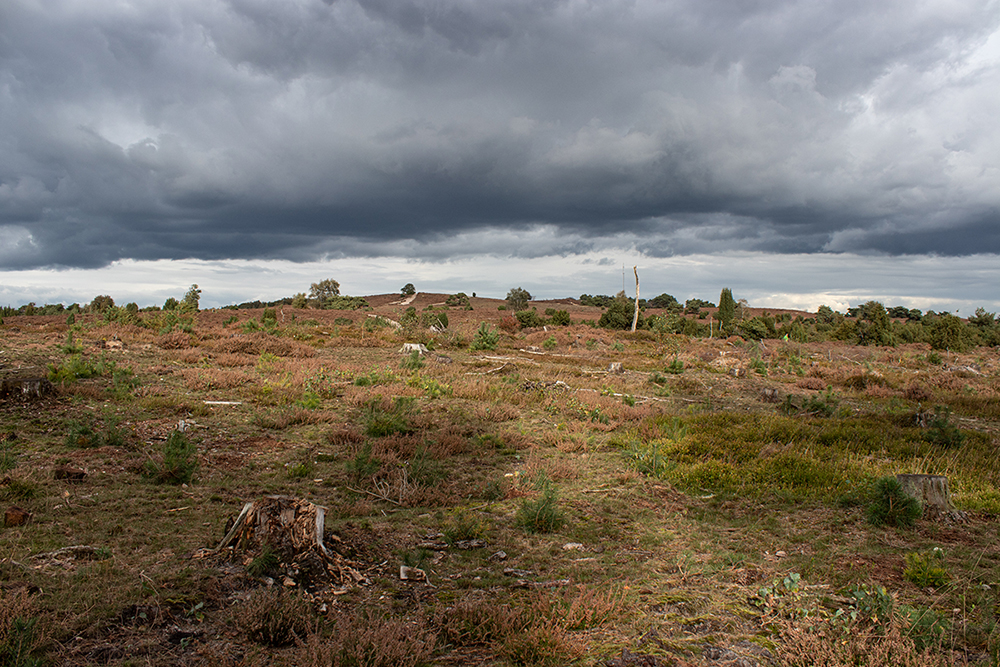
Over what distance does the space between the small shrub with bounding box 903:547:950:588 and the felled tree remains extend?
4590mm

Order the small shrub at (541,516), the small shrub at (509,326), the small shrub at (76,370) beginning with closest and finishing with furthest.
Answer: the small shrub at (541,516), the small shrub at (76,370), the small shrub at (509,326)

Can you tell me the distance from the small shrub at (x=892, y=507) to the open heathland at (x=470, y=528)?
26 mm

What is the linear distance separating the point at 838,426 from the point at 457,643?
9290 mm

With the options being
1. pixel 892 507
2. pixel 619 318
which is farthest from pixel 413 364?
pixel 619 318

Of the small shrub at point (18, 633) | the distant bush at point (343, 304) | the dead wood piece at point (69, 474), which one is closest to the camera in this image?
the small shrub at point (18, 633)

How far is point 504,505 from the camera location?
637 centimetres

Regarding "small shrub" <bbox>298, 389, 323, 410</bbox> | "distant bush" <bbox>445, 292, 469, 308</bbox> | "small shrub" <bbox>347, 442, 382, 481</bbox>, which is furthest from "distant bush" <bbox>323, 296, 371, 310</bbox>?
"small shrub" <bbox>347, 442, 382, 481</bbox>

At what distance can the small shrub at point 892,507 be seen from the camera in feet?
18.7

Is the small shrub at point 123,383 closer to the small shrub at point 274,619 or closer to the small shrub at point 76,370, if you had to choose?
the small shrub at point 76,370

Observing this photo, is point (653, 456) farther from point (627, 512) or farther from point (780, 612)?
point (780, 612)

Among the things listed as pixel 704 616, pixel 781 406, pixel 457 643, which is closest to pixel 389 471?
pixel 457 643

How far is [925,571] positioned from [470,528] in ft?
13.2

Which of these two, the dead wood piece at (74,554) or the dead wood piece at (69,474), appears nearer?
the dead wood piece at (74,554)

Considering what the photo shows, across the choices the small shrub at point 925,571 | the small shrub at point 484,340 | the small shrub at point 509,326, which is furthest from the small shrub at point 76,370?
the small shrub at point 509,326
